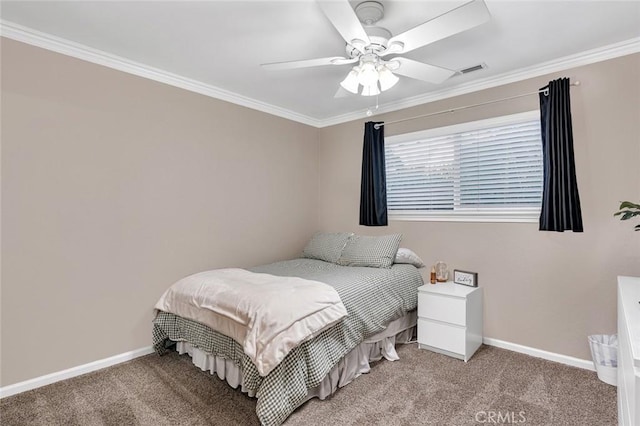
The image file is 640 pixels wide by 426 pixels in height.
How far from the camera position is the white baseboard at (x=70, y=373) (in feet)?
7.41

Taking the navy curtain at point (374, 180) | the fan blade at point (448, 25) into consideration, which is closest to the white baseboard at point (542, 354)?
the navy curtain at point (374, 180)

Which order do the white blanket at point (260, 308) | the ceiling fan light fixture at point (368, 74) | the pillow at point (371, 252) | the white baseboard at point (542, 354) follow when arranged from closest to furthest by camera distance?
the white blanket at point (260, 308) < the ceiling fan light fixture at point (368, 74) < the white baseboard at point (542, 354) < the pillow at point (371, 252)

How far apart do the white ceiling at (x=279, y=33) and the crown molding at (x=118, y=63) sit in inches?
0.6

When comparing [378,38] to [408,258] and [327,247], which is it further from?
[327,247]

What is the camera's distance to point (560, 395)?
2.23 metres

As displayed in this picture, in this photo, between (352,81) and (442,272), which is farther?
(442,272)

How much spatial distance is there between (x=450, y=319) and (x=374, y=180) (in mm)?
1632

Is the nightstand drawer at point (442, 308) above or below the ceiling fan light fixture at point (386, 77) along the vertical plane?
below

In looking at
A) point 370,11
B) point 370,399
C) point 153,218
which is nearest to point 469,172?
point 370,11

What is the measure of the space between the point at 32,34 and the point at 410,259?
11.5 feet

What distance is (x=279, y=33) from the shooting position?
232 centimetres

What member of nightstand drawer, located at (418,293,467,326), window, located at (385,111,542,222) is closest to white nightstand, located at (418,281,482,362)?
nightstand drawer, located at (418,293,467,326)

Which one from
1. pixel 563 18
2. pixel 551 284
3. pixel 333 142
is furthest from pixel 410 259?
pixel 563 18

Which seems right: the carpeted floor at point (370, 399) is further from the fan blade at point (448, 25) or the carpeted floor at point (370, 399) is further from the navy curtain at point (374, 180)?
the fan blade at point (448, 25)
